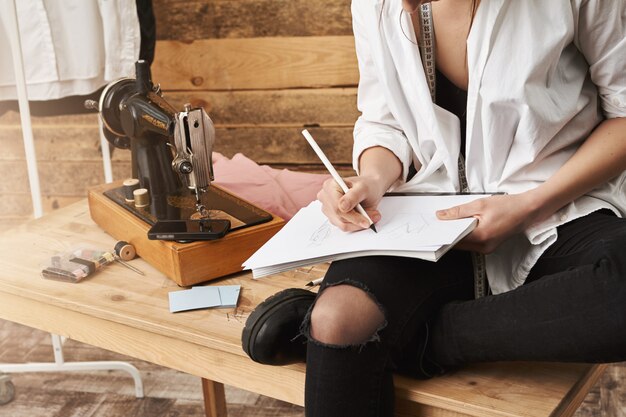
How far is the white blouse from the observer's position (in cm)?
128

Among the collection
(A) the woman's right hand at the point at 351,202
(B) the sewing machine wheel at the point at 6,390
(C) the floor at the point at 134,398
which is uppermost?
(A) the woman's right hand at the point at 351,202

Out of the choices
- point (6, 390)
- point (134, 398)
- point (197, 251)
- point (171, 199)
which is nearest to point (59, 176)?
point (6, 390)

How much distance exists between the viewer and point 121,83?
5.69ft

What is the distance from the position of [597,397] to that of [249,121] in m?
1.56

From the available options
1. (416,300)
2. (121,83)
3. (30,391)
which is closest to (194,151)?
(121,83)

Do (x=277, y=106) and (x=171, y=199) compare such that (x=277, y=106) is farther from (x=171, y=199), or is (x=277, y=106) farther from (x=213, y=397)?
(x=213, y=397)

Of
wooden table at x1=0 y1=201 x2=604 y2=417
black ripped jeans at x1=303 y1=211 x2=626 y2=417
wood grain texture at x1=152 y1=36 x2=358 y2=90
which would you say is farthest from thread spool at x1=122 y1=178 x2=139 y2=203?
wood grain texture at x1=152 y1=36 x2=358 y2=90

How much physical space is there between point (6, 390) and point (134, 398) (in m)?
0.36

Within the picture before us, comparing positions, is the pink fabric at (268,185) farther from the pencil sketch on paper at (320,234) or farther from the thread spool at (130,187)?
the pencil sketch on paper at (320,234)

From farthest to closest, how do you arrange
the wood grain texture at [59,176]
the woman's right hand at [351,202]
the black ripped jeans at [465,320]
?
the wood grain texture at [59,176] < the woman's right hand at [351,202] < the black ripped jeans at [465,320]

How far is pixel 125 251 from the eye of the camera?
165 cm

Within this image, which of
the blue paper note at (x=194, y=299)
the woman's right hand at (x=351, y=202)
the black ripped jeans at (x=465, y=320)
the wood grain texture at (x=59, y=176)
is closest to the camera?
the black ripped jeans at (x=465, y=320)

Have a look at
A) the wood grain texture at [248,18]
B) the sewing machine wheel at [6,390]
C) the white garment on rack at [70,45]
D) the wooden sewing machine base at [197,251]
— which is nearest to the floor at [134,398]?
the sewing machine wheel at [6,390]

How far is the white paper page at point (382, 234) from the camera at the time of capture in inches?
45.6
